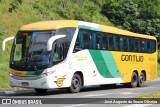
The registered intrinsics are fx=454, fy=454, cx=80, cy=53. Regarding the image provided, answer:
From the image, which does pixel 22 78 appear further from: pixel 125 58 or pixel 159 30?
pixel 159 30

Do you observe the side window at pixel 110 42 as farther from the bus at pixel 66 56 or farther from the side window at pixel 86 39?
the side window at pixel 86 39

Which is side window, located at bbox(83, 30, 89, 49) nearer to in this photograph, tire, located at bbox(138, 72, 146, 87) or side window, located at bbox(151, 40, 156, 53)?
tire, located at bbox(138, 72, 146, 87)

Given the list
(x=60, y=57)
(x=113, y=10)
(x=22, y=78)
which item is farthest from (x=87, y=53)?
(x=113, y=10)

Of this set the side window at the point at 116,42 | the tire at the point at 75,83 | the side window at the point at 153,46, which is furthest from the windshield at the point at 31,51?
the side window at the point at 153,46

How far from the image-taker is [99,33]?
23.9 meters

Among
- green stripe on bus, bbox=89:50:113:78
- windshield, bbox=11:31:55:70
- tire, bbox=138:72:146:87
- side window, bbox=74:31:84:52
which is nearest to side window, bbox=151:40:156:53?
tire, bbox=138:72:146:87

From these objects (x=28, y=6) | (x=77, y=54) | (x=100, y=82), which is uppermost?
(x=28, y=6)

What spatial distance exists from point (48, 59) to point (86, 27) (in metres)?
3.73

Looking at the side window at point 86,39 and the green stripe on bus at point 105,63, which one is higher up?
the side window at point 86,39

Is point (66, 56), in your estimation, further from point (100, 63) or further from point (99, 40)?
point (100, 63)

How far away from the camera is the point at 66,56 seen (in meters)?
20.6

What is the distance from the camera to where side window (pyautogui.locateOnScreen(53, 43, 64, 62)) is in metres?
20.1

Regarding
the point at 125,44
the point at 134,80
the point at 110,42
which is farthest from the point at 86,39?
the point at 134,80

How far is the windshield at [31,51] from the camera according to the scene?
64.7 ft
